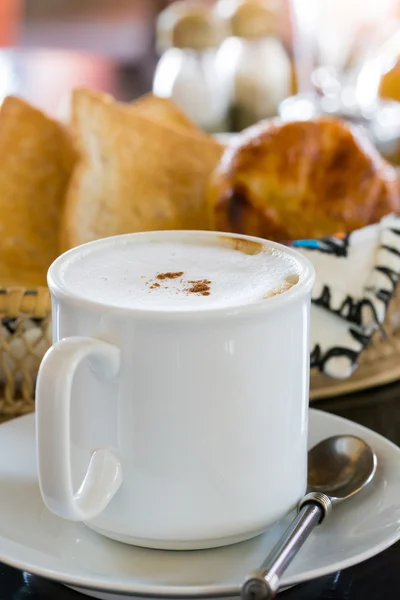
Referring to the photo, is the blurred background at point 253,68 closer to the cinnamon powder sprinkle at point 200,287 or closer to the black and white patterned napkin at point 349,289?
the black and white patterned napkin at point 349,289

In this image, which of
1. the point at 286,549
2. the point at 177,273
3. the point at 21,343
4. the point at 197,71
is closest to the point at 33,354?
the point at 21,343

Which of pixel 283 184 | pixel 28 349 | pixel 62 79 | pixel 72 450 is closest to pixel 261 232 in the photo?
pixel 283 184

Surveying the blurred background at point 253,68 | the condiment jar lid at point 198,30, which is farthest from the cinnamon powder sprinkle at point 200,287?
the condiment jar lid at point 198,30

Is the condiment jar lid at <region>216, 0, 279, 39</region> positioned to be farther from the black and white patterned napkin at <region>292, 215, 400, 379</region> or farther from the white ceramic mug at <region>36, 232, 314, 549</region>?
the white ceramic mug at <region>36, 232, 314, 549</region>

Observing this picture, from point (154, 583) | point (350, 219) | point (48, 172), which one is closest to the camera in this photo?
point (154, 583)

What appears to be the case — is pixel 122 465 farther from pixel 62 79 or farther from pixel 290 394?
pixel 62 79

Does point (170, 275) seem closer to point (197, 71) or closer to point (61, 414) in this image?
point (61, 414)
